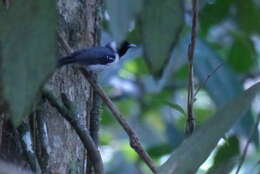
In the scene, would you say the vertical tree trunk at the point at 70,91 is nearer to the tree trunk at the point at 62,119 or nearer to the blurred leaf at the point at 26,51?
the tree trunk at the point at 62,119

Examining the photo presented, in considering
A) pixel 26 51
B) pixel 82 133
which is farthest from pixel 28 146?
pixel 26 51

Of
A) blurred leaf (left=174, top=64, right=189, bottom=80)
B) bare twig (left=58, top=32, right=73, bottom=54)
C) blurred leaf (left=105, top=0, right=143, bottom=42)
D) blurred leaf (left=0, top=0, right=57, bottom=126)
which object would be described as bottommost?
blurred leaf (left=174, top=64, right=189, bottom=80)

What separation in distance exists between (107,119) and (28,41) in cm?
327

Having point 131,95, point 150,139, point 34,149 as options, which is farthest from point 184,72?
point 34,149

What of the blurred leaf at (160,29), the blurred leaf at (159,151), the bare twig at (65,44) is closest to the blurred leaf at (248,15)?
the blurred leaf at (159,151)

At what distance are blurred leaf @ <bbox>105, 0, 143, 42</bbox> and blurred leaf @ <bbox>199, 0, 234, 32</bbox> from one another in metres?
2.53

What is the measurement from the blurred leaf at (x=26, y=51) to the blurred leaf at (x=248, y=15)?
2316 millimetres

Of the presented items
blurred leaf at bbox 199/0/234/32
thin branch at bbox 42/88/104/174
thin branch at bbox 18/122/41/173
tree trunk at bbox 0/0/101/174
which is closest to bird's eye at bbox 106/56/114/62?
blurred leaf at bbox 199/0/234/32

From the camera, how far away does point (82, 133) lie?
187cm

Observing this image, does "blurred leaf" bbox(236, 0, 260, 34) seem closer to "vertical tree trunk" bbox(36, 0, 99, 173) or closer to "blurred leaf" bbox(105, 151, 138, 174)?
"vertical tree trunk" bbox(36, 0, 99, 173)

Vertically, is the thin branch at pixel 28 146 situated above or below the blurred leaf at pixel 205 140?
below

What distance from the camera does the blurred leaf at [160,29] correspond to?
3.34ft

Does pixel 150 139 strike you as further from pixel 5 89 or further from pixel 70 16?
pixel 5 89

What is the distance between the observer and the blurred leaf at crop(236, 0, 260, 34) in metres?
3.33
